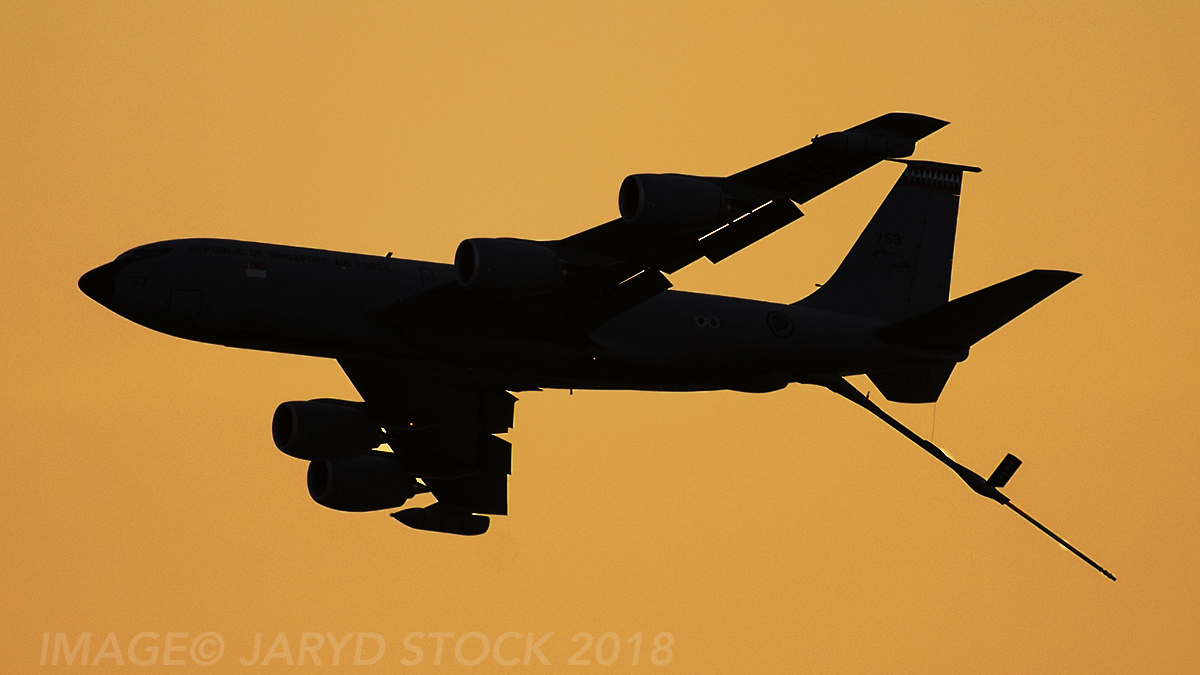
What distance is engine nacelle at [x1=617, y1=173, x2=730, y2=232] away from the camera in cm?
3288

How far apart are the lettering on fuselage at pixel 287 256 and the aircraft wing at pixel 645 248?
1.32m

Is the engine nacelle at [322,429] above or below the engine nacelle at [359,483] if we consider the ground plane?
above

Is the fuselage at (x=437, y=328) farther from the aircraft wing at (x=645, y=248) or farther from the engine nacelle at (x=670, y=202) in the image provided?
the engine nacelle at (x=670, y=202)

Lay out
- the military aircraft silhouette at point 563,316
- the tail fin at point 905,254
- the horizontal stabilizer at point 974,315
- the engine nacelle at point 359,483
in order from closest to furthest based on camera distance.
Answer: the military aircraft silhouette at point 563,316, the horizontal stabilizer at point 974,315, the tail fin at point 905,254, the engine nacelle at point 359,483

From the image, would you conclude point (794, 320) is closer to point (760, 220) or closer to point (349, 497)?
point (760, 220)

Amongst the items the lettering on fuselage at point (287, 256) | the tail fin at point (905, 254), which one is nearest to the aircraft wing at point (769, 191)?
the lettering on fuselage at point (287, 256)

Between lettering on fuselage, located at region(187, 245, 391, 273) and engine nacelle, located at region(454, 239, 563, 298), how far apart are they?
3.20 m

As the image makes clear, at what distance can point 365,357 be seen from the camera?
37.0 m

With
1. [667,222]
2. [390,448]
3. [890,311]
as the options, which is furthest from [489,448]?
[667,222]

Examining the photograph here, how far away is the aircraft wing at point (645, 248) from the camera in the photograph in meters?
33.7

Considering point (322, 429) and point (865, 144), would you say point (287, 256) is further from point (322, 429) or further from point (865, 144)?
point (865, 144)

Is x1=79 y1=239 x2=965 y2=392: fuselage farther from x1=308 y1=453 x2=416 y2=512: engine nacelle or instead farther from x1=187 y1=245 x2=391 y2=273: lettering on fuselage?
x1=308 y1=453 x2=416 y2=512: engine nacelle

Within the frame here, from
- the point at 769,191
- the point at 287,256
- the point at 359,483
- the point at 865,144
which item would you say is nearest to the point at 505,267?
the point at 287,256

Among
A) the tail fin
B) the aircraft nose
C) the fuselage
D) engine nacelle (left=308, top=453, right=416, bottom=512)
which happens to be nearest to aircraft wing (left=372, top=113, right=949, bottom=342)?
the fuselage
